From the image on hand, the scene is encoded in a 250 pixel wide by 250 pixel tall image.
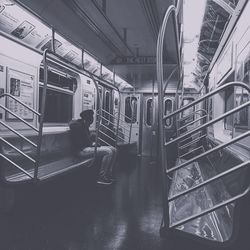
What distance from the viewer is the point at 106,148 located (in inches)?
209

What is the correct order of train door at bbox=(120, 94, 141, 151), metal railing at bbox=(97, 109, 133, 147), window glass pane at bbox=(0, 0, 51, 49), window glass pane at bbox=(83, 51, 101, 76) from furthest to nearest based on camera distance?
train door at bbox=(120, 94, 141, 151), window glass pane at bbox=(83, 51, 101, 76), metal railing at bbox=(97, 109, 133, 147), window glass pane at bbox=(0, 0, 51, 49)

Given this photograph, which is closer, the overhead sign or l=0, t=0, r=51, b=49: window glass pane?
l=0, t=0, r=51, b=49: window glass pane

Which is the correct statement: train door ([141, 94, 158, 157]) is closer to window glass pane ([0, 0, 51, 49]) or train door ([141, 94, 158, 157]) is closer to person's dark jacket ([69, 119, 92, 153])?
person's dark jacket ([69, 119, 92, 153])

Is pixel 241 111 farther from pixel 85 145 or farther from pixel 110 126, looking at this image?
pixel 110 126

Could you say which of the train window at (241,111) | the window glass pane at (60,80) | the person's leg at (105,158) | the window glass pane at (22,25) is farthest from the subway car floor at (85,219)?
the window glass pane at (22,25)

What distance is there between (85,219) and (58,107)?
2728mm

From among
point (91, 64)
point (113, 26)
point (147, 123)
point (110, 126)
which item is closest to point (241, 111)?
point (113, 26)

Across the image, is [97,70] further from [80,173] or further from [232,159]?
[232,159]

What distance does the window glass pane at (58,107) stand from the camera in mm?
5168

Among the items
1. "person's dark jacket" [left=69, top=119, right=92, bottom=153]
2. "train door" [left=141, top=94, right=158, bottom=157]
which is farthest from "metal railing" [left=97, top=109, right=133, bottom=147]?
"train door" [left=141, top=94, right=158, bottom=157]

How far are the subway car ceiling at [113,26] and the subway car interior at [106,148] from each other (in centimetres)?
2

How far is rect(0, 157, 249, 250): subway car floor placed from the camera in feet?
8.45

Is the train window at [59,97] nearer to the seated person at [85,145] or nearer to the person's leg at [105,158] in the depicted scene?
the seated person at [85,145]


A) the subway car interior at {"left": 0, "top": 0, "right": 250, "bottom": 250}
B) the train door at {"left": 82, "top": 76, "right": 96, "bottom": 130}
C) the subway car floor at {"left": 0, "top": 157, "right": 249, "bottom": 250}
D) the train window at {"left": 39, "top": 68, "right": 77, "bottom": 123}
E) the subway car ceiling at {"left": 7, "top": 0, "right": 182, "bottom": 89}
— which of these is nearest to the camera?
the subway car interior at {"left": 0, "top": 0, "right": 250, "bottom": 250}
